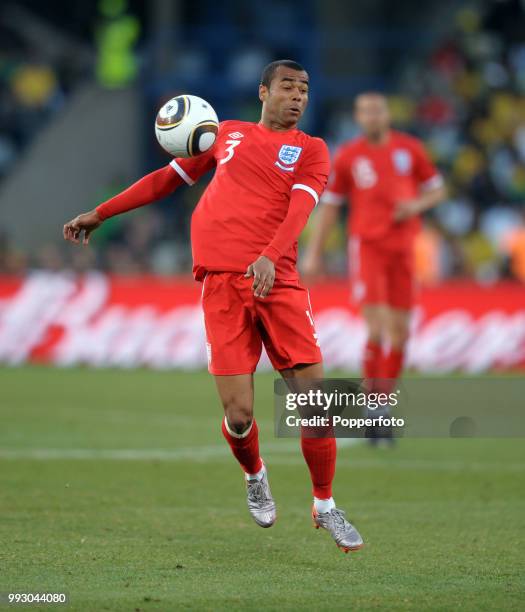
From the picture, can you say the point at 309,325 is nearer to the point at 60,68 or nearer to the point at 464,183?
the point at 464,183

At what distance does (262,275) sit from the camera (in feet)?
20.5

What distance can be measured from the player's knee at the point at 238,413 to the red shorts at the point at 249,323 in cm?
17

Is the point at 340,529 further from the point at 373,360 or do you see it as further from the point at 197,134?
the point at 373,360

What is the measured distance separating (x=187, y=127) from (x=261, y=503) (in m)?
1.99

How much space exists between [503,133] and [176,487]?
16.5 meters

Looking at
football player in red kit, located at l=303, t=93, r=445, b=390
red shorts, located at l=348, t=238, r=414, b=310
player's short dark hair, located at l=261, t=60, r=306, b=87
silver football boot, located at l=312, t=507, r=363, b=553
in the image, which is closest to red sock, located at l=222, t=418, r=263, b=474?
silver football boot, located at l=312, t=507, r=363, b=553

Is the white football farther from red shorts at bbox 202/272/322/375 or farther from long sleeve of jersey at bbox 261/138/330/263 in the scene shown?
red shorts at bbox 202/272/322/375

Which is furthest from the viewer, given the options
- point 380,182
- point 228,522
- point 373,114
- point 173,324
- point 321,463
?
point 173,324

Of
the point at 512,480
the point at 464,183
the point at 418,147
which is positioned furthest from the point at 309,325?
the point at 464,183

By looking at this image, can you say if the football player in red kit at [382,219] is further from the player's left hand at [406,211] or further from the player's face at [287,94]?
the player's face at [287,94]

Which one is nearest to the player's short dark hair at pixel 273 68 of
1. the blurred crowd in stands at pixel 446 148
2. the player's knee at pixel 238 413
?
the player's knee at pixel 238 413

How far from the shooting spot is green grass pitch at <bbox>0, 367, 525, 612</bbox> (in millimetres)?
5512

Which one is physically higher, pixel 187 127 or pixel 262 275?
pixel 187 127

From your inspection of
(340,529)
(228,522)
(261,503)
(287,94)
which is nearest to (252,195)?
(287,94)
